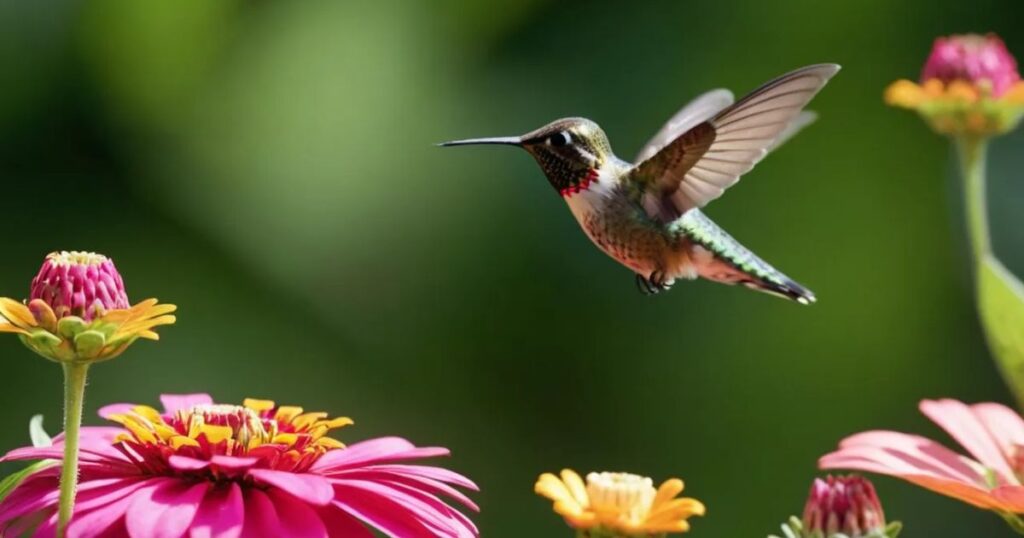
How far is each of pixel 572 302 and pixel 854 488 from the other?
1.76m

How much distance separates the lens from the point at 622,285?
237 centimetres

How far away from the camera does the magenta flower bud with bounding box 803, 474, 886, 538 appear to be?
626 mm

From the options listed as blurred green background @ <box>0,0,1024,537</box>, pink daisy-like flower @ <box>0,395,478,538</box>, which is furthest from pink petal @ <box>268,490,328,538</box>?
blurred green background @ <box>0,0,1024,537</box>

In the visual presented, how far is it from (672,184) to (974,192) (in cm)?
19

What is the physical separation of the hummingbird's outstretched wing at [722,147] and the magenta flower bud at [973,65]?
0.09 m

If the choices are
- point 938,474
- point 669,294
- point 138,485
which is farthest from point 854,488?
point 669,294

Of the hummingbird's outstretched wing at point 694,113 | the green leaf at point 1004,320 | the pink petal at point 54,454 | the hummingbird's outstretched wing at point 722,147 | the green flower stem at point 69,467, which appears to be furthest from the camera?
the hummingbird's outstretched wing at point 694,113

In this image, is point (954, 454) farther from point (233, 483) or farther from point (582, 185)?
point (233, 483)

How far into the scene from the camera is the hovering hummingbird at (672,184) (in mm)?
879

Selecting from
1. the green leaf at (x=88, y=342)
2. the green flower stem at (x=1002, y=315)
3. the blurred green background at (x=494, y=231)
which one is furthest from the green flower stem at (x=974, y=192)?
the blurred green background at (x=494, y=231)

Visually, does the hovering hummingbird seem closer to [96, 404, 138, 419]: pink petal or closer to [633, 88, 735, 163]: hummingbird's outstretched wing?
[633, 88, 735, 163]: hummingbird's outstretched wing

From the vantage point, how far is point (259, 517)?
25.2 inches

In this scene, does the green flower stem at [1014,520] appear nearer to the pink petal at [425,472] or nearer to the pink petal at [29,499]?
the pink petal at [425,472]

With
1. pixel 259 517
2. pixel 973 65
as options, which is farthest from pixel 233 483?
pixel 973 65
